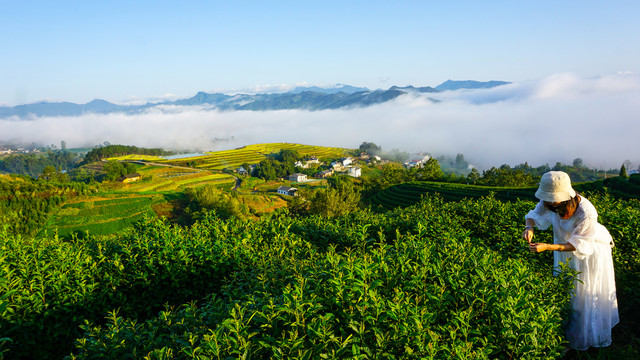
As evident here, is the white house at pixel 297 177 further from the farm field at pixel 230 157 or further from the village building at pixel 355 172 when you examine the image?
the farm field at pixel 230 157

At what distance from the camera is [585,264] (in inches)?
166

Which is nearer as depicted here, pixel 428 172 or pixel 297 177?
pixel 428 172

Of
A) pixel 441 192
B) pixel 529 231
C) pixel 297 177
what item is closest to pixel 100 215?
pixel 441 192

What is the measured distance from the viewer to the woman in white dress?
411cm

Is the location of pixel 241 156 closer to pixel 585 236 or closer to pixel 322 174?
pixel 322 174

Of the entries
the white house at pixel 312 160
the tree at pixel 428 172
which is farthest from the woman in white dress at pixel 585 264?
the white house at pixel 312 160

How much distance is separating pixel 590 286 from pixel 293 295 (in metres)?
3.85

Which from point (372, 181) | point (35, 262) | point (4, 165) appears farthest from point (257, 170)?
point (4, 165)

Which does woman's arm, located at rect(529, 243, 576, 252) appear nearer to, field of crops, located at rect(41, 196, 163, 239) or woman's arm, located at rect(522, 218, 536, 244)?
woman's arm, located at rect(522, 218, 536, 244)

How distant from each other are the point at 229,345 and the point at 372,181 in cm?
6979

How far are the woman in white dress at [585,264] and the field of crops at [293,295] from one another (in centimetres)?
28

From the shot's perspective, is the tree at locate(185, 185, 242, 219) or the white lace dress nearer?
the white lace dress

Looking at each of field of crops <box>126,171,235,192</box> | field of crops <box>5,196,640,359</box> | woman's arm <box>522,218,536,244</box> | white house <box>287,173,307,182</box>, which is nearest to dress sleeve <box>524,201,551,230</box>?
woman's arm <box>522,218,536,244</box>

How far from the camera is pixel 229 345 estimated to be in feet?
8.01
